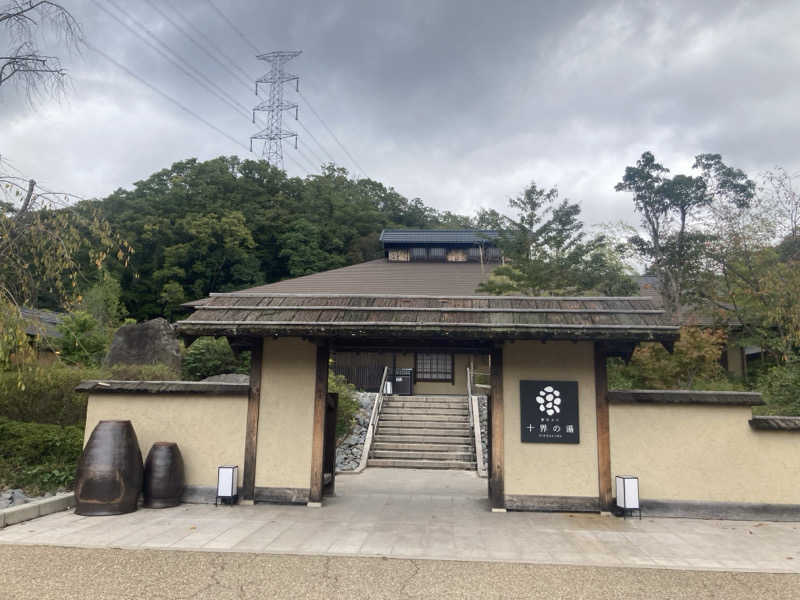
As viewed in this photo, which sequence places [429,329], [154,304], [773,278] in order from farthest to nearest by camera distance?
[154,304] → [773,278] → [429,329]

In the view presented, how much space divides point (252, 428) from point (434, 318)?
10.3 ft

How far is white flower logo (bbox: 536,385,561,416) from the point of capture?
7.05 metres

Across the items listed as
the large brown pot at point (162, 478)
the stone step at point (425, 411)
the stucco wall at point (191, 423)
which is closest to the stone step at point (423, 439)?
the stone step at point (425, 411)

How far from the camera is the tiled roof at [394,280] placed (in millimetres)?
21156

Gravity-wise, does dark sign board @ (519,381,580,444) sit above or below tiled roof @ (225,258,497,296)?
below

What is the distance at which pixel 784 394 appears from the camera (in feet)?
35.7

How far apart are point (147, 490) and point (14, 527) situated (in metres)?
1.47

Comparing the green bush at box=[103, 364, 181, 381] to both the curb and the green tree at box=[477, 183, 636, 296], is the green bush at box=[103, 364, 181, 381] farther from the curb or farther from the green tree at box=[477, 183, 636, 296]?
the green tree at box=[477, 183, 636, 296]

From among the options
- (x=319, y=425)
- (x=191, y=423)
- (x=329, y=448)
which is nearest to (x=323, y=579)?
(x=319, y=425)

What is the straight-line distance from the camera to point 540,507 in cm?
690

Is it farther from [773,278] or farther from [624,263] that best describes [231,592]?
[624,263]

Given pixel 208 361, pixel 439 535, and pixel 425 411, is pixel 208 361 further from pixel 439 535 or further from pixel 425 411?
pixel 439 535

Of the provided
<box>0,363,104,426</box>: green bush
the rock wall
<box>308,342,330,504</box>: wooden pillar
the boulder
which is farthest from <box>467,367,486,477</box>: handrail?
the boulder

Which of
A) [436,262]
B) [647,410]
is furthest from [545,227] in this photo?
[647,410]
